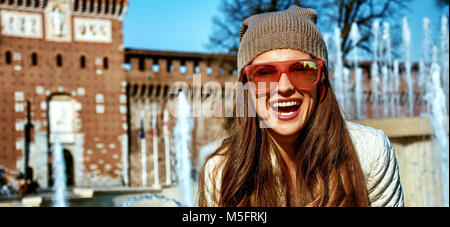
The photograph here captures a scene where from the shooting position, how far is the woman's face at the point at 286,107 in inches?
41.7

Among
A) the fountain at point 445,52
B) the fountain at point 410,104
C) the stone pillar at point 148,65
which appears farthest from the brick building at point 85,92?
the fountain at point 445,52

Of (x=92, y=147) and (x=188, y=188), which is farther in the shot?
(x=92, y=147)

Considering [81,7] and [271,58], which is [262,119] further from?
[81,7]

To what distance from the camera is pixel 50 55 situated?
15469mm

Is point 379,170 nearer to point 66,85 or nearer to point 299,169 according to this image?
point 299,169

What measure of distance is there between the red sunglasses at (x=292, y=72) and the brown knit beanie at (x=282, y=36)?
5 cm

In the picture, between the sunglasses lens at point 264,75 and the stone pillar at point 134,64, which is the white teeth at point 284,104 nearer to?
the sunglasses lens at point 264,75

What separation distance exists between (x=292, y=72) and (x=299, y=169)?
23 centimetres

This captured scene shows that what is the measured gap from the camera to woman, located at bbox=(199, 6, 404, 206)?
1.06 metres

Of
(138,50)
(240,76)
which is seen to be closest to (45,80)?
(138,50)

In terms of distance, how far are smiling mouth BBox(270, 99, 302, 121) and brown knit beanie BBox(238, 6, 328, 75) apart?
126 mm

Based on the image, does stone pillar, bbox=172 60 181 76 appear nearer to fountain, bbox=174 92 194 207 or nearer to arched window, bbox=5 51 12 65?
fountain, bbox=174 92 194 207

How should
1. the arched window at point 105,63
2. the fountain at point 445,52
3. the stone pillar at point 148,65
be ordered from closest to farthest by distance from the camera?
the fountain at point 445,52, the arched window at point 105,63, the stone pillar at point 148,65
